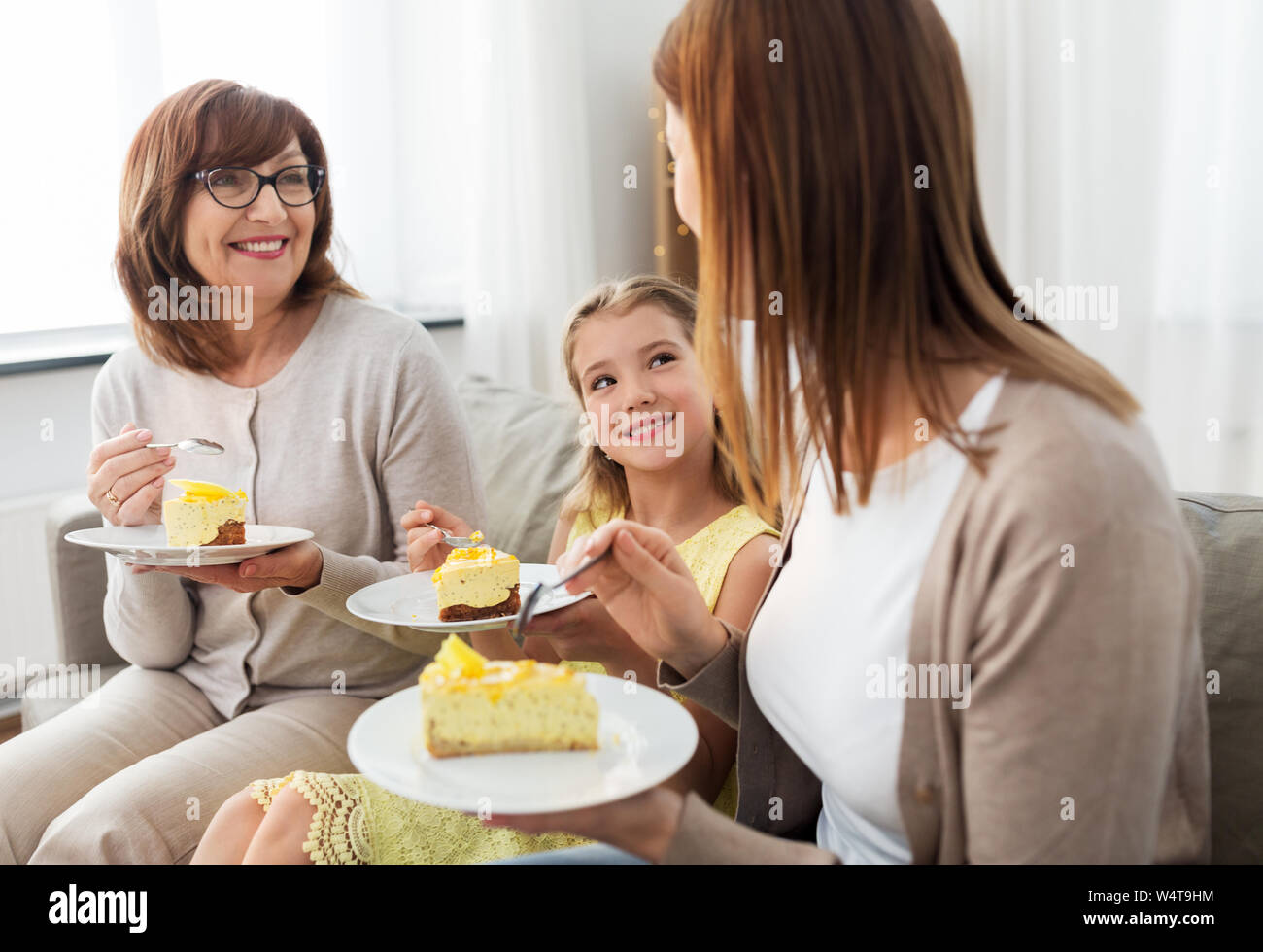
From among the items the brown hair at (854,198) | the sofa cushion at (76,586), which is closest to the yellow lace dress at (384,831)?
the brown hair at (854,198)

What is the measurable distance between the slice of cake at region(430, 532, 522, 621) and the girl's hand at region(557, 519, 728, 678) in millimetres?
191

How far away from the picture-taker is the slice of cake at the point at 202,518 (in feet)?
4.98

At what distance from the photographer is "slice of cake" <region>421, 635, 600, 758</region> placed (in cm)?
91

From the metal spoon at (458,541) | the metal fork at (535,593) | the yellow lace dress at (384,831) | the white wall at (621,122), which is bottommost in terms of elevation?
the yellow lace dress at (384,831)

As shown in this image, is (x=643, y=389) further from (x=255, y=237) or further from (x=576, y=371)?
(x=255, y=237)

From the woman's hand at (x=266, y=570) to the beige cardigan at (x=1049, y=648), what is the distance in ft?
2.62

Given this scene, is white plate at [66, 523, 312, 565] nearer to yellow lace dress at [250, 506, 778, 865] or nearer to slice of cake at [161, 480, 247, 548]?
slice of cake at [161, 480, 247, 548]

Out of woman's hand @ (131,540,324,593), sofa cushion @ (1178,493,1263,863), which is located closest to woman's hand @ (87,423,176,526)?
woman's hand @ (131,540,324,593)

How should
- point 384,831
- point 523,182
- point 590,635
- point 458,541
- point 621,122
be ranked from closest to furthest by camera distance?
point 384,831, point 590,635, point 458,541, point 523,182, point 621,122

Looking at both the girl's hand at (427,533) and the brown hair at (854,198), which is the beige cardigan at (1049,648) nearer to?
the brown hair at (854,198)

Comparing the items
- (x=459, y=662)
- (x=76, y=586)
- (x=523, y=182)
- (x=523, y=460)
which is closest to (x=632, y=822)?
(x=459, y=662)

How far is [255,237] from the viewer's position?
1.69 meters

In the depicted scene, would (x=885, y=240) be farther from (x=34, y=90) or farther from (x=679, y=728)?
(x=34, y=90)

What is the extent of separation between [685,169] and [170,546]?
936 mm
